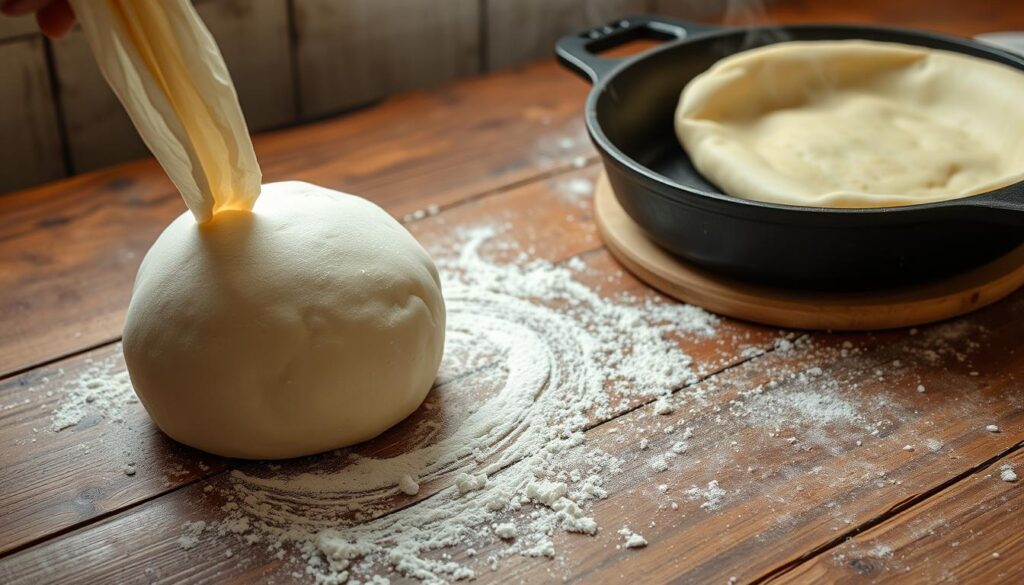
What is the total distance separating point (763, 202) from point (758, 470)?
27 centimetres

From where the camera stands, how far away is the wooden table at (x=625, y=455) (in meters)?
0.76

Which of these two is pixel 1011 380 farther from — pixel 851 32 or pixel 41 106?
pixel 41 106

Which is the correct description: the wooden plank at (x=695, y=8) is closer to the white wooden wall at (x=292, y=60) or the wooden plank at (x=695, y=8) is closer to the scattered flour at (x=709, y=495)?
the white wooden wall at (x=292, y=60)

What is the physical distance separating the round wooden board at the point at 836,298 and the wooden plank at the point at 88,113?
83 cm

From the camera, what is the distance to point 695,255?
3.50 feet

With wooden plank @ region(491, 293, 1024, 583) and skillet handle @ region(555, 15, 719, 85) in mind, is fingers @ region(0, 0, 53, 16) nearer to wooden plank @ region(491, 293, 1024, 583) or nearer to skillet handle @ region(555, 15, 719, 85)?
wooden plank @ region(491, 293, 1024, 583)

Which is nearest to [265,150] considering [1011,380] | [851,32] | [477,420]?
[477,420]

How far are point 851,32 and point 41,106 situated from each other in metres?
1.14

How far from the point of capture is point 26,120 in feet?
4.64

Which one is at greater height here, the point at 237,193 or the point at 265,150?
the point at 237,193

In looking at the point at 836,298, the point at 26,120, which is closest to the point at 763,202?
the point at 836,298

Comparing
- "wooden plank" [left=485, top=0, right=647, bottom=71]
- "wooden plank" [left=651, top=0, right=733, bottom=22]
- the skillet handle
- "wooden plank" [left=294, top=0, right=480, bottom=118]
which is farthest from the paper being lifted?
"wooden plank" [left=651, top=0, right=733, bottom=22]

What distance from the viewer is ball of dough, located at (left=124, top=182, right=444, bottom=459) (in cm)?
81

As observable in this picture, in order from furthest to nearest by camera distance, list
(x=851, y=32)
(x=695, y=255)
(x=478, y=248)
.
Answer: (x=851, y=32) → (x=478, y=248) → (x=695, y=255)
